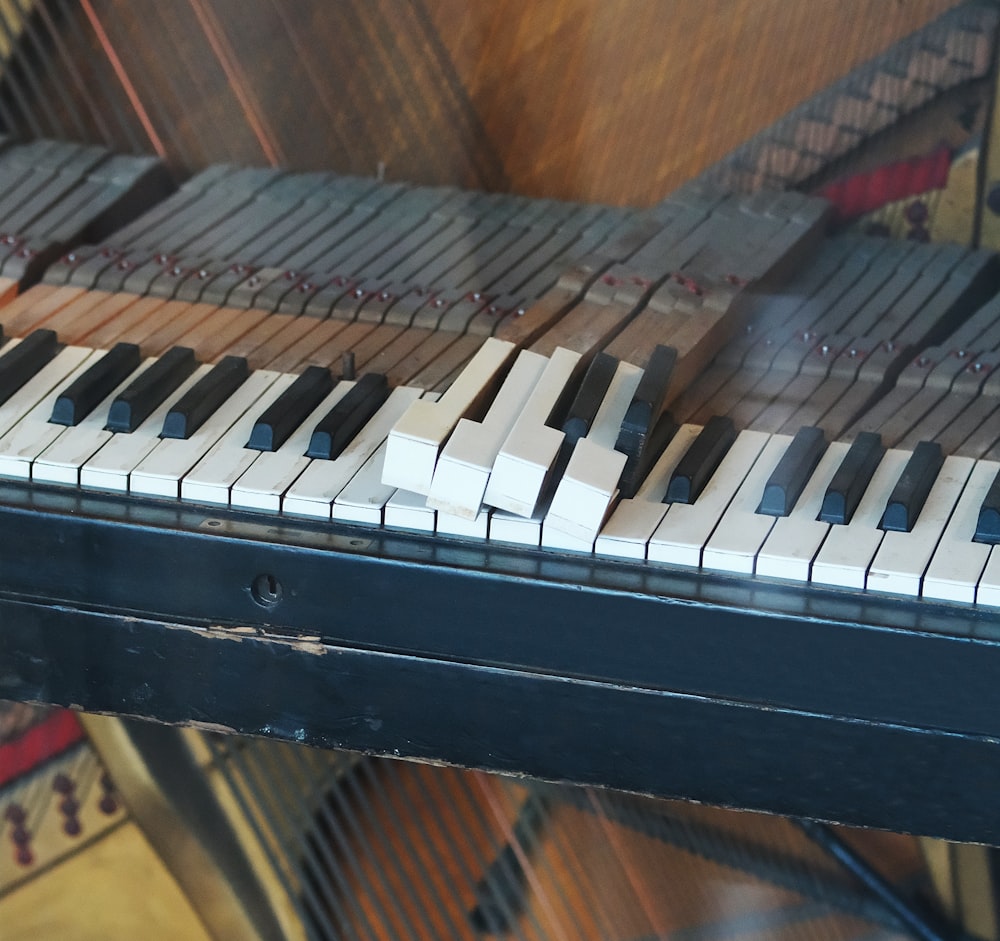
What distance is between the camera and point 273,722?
137 centimetres

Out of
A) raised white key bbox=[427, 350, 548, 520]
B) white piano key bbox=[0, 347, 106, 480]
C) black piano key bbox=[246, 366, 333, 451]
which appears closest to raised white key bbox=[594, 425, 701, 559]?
raised white key bbox=[427, 350, 548, 520]

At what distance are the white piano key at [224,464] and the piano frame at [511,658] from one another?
2cm

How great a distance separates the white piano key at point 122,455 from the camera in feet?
4.42

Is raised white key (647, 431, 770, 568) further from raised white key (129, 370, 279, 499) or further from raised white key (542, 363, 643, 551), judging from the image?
raised white key (129, 370, 279, 499)

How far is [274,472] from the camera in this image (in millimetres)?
1339

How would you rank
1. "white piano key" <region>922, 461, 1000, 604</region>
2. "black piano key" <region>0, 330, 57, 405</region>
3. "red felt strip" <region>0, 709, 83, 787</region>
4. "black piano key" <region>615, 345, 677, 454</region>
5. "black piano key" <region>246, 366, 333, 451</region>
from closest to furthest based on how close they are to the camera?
1. "white piano key" <region>922, 461, 1000, 604</region>
2. "black piano key" <region>615, 345, 677, 454</region>
3. "black piano key" <region>246, 366, 333, 451</region>
4. "black piano key" <region>0, 330, 57, 405</region>
5. "red felt strip" <region>0, 709, 83, 787</region>

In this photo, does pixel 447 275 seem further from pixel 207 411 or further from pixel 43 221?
pixel 43 221

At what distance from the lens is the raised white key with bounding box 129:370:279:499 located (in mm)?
1339

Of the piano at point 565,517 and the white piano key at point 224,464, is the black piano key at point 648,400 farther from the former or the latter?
the white piano key at point 224,464

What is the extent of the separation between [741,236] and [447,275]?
335 millimetres

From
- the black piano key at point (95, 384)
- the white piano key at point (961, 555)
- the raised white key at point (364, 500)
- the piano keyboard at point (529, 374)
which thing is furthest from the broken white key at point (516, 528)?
the black piano key at point (95, 384)

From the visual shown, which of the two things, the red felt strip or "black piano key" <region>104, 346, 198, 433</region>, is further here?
the red felt strip

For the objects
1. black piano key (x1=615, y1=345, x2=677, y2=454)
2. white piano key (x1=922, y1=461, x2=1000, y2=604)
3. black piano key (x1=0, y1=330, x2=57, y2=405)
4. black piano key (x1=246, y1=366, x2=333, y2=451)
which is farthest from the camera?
black piano key (x1=0, y1=330, x2=57, y2=405)

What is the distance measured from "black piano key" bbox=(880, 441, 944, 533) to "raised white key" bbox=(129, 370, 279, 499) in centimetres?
60
